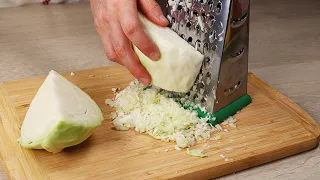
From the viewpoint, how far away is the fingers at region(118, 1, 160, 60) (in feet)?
4.12

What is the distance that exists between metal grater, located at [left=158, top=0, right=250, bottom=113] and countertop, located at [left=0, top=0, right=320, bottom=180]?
26cm

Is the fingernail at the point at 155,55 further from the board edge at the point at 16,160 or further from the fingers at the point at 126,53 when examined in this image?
the board edge at the point at 16,160

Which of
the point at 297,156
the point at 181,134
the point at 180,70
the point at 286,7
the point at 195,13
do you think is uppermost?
the point at 195,13

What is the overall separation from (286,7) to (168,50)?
146cm

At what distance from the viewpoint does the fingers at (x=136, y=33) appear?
4.12 ft

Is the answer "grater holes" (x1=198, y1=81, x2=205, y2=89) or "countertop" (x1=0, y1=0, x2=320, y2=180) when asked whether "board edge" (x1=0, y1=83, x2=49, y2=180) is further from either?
"grater holes" (x1=198, y1=81, x2=205, y2=89)

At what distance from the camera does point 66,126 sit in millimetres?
1097

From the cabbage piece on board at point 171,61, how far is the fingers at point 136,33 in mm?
23

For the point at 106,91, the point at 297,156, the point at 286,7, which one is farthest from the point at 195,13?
the point at 286,7

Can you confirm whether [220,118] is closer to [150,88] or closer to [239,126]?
[239,126]

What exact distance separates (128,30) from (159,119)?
25 cm

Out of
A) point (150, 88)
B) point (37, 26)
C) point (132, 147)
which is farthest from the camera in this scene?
point (37, 26)

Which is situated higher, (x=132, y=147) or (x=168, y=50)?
(x=168, y=50)

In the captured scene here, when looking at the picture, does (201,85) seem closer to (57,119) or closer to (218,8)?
(218,8)
